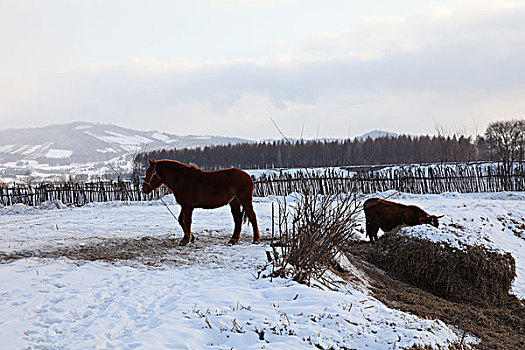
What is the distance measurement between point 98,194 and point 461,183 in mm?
19569

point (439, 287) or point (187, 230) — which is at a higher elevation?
point (187, 230)

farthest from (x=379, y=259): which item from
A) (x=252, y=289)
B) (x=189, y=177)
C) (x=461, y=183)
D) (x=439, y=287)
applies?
(x=461, y=183)

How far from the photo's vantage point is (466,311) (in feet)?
19.2

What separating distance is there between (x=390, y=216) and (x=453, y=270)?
2229 millimetres

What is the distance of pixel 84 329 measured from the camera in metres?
3.88

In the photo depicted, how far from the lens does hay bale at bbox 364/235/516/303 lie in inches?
283

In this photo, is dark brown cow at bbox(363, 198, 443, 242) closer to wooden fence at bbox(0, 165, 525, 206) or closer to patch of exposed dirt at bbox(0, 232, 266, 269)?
patch of exposed dirt at bbox(0, 232, 266, 269)

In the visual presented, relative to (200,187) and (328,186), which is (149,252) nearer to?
(200,187)

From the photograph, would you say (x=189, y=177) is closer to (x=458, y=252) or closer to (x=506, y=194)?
(x=458, y=252)

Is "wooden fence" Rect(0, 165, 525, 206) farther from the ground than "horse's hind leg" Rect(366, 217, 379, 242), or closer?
farther from the ground

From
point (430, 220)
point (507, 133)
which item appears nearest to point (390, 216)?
point (430, 220)

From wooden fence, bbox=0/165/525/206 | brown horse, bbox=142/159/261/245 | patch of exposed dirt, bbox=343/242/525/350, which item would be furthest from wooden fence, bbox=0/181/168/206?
patch of exposed dirt, bbox=343/242/525/350

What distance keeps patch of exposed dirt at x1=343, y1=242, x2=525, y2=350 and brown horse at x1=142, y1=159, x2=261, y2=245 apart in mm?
2597

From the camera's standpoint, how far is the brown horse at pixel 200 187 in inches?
321
